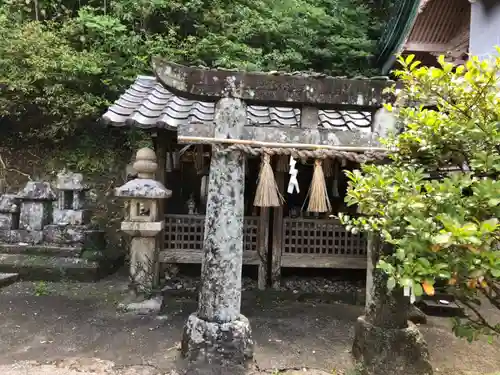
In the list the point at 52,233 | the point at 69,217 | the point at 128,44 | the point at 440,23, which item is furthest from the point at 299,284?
the point at 128,44

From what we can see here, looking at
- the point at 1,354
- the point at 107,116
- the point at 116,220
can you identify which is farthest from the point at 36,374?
the point at 116,220

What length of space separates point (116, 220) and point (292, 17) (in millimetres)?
7327

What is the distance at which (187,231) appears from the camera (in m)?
7.43

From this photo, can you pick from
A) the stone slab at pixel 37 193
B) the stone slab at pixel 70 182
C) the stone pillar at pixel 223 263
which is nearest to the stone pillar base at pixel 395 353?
the stone pillar at pixel 223 263

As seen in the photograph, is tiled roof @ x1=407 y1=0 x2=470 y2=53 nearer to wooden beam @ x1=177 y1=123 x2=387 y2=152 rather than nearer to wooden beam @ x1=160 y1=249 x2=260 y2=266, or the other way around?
wooden beam @ x1=177 y1=123 x2=387 y2=152

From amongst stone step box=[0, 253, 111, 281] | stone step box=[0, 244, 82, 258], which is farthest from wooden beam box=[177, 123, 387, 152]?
stone step box=[0, 244, 82, 258]

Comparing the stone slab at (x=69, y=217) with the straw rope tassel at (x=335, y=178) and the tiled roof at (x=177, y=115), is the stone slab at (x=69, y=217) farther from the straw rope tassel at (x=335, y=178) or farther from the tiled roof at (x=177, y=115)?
the straw rope tassel at (x=335, y=178)

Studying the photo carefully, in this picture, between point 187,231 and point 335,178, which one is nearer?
point 187,231

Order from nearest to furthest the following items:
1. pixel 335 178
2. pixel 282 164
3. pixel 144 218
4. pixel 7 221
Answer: pixel 144 218, pixel 282 164, pixel 335 178, pixel 7 221

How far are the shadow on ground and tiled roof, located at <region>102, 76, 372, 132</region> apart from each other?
9.40 ft

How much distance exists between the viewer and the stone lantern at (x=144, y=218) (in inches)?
254

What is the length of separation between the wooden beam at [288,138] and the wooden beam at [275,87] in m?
0.31

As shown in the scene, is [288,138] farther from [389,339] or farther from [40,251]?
[40,251]

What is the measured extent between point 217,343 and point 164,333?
1509mm
